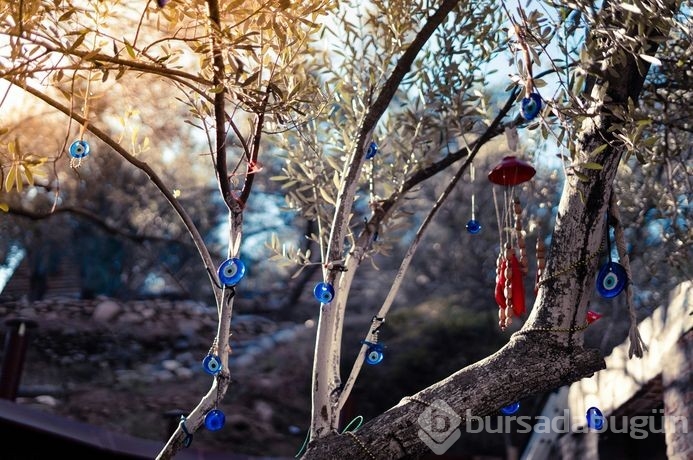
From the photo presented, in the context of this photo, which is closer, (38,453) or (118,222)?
(38,453)

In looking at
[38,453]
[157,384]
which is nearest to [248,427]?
[157,384]

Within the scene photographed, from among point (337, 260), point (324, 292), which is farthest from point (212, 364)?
point (337, 260)

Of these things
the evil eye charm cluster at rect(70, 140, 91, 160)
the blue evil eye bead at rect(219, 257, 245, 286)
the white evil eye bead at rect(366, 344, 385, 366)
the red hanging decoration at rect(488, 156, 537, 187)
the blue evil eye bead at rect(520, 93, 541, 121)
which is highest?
the red hanging decoration at rect(488, 156, 537, 187)

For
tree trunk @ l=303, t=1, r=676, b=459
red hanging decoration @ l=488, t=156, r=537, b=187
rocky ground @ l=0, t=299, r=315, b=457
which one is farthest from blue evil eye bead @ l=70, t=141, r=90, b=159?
rocky ground @ l=0, t=299, r=315, b=457

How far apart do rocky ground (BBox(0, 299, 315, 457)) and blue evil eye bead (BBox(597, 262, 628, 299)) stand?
9881 mm

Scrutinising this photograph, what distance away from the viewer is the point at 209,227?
16.7 m

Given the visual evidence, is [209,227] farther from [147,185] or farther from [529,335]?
[529,335]

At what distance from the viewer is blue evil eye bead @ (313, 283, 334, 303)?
149 inches

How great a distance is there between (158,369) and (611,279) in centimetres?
1244

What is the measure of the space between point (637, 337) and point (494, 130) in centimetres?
147

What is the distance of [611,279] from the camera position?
146 inches

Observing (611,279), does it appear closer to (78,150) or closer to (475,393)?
(475,393)

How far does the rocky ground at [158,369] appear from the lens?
13.2m

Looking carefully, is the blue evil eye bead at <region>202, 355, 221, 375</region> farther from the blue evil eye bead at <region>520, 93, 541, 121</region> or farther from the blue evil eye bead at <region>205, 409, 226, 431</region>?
the blue evil eye bead at <region>520, 93, 541, 121</region>
